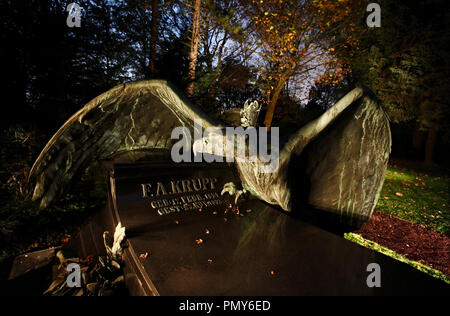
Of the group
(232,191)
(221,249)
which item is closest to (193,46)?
(232,191)

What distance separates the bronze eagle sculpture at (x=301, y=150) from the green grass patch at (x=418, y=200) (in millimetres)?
4240

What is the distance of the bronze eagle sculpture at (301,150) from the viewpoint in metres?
2.18

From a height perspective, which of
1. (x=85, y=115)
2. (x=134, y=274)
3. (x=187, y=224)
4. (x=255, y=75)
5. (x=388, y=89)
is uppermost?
(x=255, y=75)

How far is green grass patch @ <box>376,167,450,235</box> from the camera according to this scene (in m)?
5.57

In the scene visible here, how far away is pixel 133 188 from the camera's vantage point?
112 inches

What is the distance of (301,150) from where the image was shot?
2230 millimetres

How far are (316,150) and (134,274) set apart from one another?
2264 millimetres

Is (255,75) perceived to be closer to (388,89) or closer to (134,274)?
(388,89)

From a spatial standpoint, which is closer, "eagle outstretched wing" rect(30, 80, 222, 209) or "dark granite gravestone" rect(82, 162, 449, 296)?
"dark granite gravestone" rect(82, 162, 449, 296)

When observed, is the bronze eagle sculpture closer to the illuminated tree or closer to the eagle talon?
the eagle talon

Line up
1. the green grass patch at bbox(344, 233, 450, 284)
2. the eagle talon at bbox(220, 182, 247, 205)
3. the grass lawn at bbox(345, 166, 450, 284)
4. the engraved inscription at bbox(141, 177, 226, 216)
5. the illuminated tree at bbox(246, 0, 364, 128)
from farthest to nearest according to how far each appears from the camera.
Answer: the illuminated tree at bbox(246, 0, 364, 128), the grass lawn at bbox(345, 166, 450, 284), the eagle talon at bbox(220, 182, 247, 205), the green grass patch at bbox(344, 233, 450, 284), the engraved inscription at bbox(141, 177, 226, 216)

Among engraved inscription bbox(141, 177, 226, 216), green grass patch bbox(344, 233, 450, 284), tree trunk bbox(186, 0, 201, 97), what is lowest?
green grass patch bbox(344, 233, 450, 284)

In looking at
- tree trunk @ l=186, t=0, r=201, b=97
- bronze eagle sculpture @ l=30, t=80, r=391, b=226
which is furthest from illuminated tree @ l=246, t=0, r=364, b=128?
bronze eagle sculpture @ l=30, t=80, r=391, b=226
